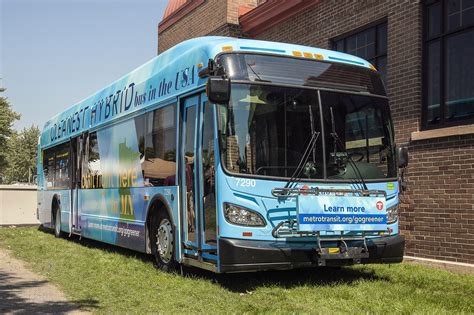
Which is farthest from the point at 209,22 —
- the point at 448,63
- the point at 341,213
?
the point at 341,213

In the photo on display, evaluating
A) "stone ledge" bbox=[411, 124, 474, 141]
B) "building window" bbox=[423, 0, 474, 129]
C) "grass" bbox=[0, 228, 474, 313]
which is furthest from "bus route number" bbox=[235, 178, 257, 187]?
"building window" bbox=[423, 0, 474, 129]

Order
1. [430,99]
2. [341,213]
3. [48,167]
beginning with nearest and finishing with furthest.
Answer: [341,213]
[430,99]
[48,167]

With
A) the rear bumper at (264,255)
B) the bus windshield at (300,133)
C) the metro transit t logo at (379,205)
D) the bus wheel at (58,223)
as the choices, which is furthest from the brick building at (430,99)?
the bus wheel at (58,223)

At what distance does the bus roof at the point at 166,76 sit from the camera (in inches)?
287

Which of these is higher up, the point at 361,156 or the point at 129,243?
the point at 361,156

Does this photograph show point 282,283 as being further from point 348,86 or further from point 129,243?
point 129,243

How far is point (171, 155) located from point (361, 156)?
2752 millimetres

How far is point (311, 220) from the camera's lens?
6.66 metres

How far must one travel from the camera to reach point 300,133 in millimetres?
6938

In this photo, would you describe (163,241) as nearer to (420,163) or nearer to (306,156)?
(306,156)

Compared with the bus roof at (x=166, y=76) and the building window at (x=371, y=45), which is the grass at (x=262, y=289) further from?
the building window at (x=371, y=45)

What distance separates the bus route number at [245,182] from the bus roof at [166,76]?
61.3 inches

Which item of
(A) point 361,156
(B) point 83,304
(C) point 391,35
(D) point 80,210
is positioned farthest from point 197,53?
(D) point 80,210

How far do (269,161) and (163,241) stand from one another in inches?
104
